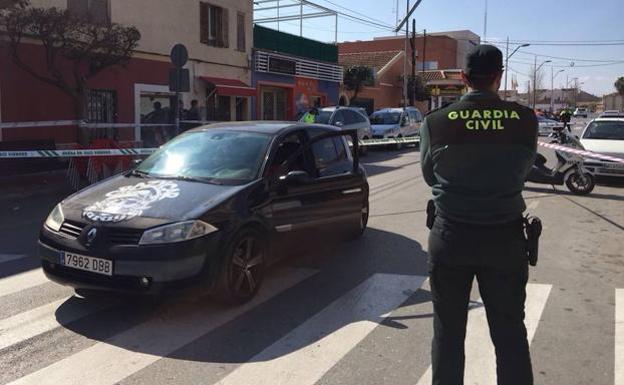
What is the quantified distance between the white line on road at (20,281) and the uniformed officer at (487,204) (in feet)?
14.1

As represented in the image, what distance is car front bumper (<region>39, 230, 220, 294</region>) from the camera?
4.63 metres

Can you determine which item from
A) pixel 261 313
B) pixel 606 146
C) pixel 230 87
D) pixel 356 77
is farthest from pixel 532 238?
pixel 356 77

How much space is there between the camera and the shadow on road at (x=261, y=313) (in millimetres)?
4332

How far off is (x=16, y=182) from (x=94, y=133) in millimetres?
4350

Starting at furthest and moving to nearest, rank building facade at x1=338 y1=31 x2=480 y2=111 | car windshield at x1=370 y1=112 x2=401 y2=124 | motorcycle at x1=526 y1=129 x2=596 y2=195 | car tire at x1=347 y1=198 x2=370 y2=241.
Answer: building facade at x1=338 y1=31 x2=480 y2=111 < car windshield at x1=370 y1=112 x2=401 y2=124 < motorcycle at x1=526 y1=129 x2=596 y2=195 < car tire at x1=347 y1=198 x2=370 y2=241

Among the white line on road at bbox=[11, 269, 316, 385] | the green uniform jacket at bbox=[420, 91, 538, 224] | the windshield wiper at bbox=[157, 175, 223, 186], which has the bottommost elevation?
the white line on road at bbox=[11, 269, 316, 385]

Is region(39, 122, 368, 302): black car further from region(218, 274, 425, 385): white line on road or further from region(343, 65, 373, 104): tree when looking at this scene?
region(343, 65, 373, 104): tree

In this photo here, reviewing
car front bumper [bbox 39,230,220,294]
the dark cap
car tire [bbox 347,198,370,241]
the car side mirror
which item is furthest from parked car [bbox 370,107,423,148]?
the dark cap

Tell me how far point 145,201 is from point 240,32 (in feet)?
66.9

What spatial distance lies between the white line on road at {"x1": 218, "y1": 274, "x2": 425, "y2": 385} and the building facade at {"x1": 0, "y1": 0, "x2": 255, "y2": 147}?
1107 centimetres

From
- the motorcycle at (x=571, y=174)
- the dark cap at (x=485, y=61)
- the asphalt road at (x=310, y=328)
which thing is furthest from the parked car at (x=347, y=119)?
the dark cap at (x=485, y=61)

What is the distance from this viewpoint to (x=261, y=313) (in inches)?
199

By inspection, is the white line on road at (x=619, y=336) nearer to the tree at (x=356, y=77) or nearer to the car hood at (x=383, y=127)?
the car hood at (x=383, y=127)

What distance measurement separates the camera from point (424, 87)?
47062 mm
